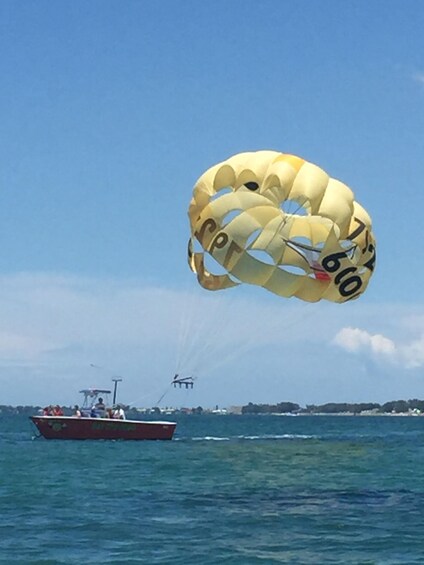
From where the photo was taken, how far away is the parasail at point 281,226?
24984mm

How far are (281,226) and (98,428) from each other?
78.2ft

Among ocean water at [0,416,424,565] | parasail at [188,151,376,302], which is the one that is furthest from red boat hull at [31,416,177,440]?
parasail at [188,151,376,302]

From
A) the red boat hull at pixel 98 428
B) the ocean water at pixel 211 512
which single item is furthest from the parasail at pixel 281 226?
the red boat hull at pixel 98 428

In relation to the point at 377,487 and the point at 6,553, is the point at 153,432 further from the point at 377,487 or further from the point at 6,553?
the point at 6,553

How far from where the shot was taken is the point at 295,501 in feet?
72.0

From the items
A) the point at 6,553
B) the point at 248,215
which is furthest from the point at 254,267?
the point at 6,553

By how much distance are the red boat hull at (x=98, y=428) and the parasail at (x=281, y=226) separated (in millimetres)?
21740

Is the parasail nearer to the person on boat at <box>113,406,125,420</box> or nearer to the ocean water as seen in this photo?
the ocean water

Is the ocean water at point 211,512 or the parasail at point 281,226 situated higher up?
the parasail at point 281,226

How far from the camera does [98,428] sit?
153 ft

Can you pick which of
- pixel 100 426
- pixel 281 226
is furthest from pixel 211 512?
pixel 100 426

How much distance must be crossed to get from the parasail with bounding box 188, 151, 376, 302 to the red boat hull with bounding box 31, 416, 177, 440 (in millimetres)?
21740

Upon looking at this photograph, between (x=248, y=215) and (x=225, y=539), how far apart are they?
10274mm

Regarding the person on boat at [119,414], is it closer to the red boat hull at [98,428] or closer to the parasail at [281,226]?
the red boat hull at [98,428]
